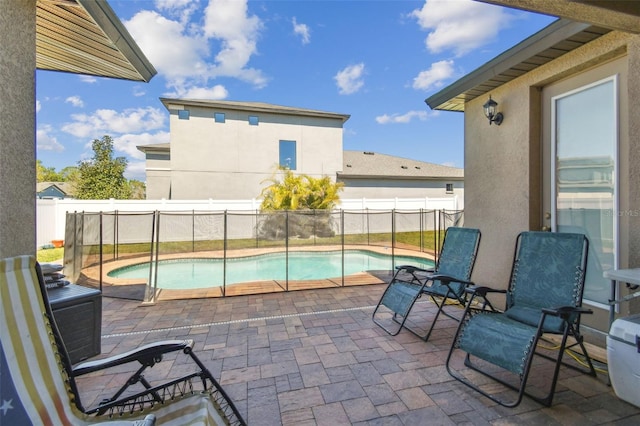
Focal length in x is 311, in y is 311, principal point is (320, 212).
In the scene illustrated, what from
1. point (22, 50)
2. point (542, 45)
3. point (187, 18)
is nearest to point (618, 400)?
point (542, 45)

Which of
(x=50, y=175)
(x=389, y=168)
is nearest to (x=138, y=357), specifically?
(x=389, y=168)

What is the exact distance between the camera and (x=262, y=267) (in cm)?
957

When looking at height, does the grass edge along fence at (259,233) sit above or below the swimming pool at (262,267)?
above

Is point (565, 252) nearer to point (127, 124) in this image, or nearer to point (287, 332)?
point (287, 332)

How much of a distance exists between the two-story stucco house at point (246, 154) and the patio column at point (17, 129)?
13.2 meters

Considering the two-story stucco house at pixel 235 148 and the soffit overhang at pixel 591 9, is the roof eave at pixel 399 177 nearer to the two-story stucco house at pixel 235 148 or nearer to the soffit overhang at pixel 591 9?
the two-story stucco house at pixel 235 148

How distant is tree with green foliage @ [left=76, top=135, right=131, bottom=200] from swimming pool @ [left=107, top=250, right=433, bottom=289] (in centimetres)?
1274

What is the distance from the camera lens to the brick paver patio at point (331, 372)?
210 cm

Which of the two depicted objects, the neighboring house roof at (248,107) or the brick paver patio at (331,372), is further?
the neighboring house roof at (248,107)

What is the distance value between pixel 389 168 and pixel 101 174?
17.4 m

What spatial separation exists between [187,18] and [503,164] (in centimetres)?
878

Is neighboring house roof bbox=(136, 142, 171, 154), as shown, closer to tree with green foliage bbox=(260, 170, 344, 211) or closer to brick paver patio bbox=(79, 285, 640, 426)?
tree with green foliage bbox=(260, 170, 344, 211)

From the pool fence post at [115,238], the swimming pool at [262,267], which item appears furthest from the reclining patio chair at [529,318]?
the pool fence post at [115,238]

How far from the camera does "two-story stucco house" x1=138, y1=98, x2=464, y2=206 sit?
595 inches
